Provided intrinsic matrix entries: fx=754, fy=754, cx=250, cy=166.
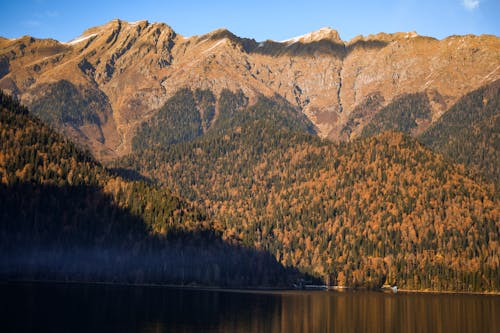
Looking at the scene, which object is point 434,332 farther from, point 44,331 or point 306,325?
point 44,331

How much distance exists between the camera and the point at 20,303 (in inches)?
7249

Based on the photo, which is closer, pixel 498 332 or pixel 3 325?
pixel 3 325

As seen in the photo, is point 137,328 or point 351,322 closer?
point 137,328

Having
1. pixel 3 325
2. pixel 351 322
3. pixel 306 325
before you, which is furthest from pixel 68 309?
pixel 351 322

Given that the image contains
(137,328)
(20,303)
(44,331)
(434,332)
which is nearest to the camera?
(44,331)

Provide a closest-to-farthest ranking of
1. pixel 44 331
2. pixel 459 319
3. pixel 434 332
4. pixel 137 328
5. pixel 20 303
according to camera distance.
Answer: pixel 44 331, pixel 137 328, pixel 434 332, pixel 20 303, pixel 459 319

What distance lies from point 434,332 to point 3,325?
93.7 meters

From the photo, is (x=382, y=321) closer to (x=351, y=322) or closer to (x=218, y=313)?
(x=351, y=322)

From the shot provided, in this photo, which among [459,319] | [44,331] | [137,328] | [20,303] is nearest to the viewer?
[44,331]

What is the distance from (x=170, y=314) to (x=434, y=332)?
62740mm

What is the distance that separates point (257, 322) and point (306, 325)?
11.6 m

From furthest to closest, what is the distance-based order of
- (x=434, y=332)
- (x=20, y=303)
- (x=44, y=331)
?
(x=20, y=303), (x=434, y=332), (x=44, y=331)

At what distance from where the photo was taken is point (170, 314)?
184125 millimetres

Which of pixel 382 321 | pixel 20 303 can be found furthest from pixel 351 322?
pixel 20 303
